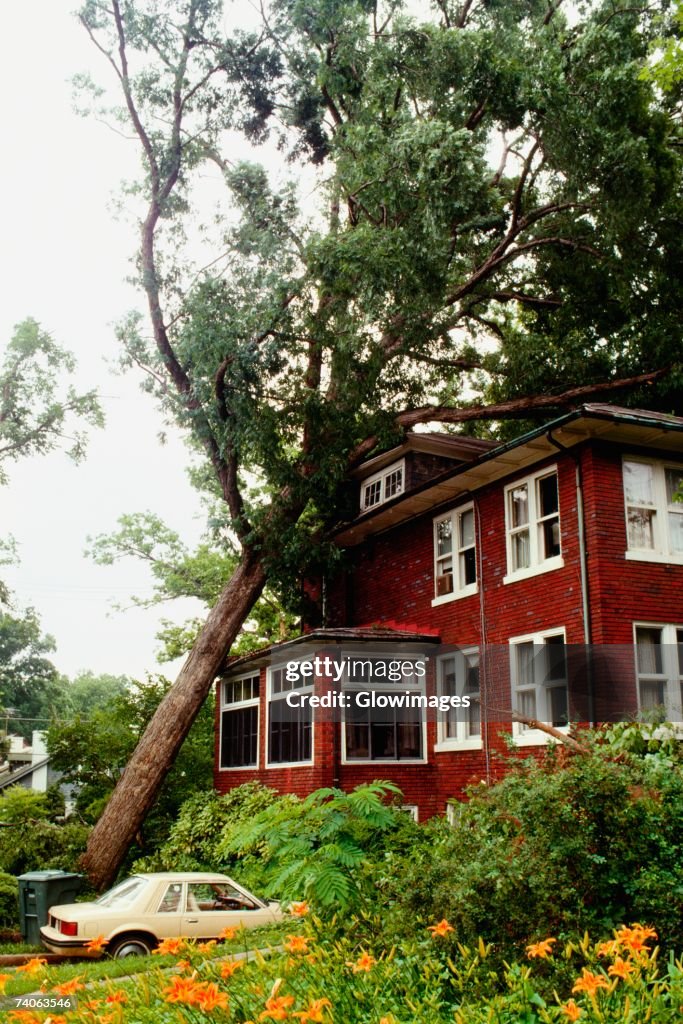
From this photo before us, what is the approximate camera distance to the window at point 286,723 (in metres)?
21.1

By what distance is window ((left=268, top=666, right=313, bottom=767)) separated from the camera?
21.1 m

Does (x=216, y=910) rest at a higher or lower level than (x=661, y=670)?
lower

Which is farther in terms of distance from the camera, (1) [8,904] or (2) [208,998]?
(1) [8,904]

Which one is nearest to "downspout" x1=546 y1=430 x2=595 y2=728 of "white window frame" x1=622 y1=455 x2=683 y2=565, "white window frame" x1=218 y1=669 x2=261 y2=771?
"white window frame" x1=622 y1=455 x2=683 y2=565

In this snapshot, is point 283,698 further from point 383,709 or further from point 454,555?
point 454,555

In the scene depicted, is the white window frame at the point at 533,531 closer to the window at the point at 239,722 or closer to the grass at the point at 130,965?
the window at the point at 239,722

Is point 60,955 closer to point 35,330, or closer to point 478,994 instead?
point 478,994

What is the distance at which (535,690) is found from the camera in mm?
18094

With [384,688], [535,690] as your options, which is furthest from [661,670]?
[384,688]

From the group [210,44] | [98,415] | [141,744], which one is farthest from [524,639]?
[98,415]

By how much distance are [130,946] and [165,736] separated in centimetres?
930

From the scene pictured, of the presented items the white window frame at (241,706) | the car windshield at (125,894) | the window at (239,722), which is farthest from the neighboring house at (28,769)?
the car windshield at (125,894)

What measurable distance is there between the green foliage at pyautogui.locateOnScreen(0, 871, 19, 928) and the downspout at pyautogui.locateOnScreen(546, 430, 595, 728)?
38.3ft

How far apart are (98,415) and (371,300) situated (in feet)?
50.0
